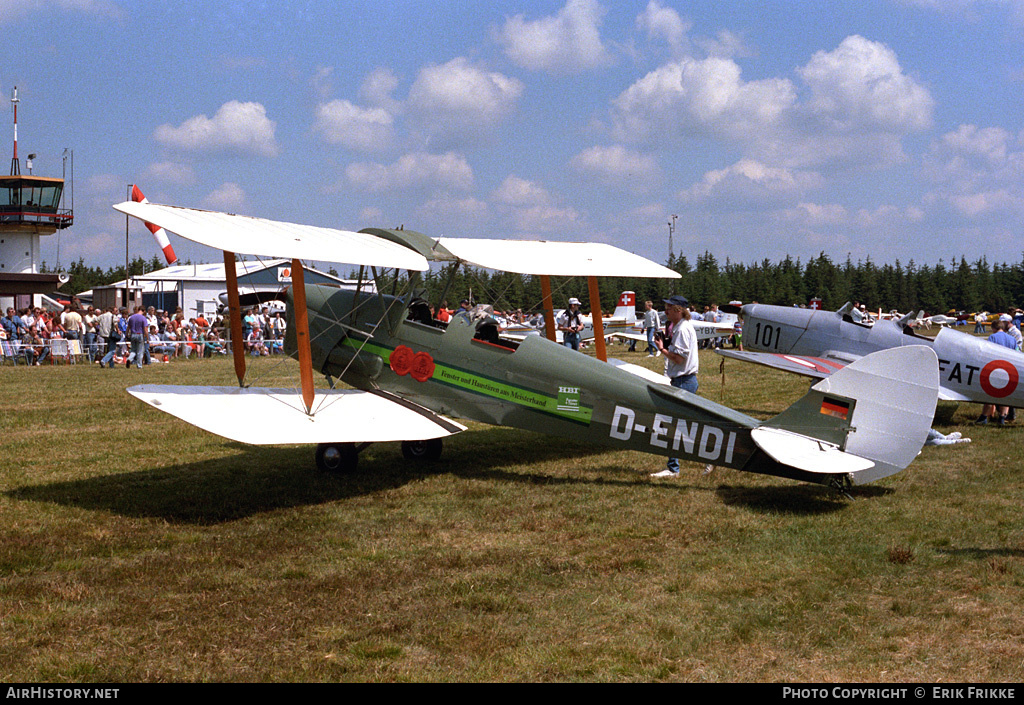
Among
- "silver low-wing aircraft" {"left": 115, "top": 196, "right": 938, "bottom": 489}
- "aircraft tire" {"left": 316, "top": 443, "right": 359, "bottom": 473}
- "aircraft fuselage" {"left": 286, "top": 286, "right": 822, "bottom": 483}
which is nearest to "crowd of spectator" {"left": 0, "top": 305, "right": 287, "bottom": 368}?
"aircraft fuselage" {"left": 286, "top": 286, "right": 822, "bottom": 483}

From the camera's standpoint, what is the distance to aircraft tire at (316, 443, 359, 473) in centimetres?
802

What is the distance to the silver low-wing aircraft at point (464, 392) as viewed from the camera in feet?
20.8

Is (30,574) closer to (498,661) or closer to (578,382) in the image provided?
(498,661)

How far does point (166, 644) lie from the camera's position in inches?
158

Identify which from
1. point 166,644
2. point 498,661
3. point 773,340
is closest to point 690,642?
point 498,661

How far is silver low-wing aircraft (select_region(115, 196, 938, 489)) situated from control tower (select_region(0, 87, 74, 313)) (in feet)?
123

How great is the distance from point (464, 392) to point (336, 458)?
1.41 metres

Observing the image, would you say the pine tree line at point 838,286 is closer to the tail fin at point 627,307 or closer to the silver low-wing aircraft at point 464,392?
the tail fin at point 627,307

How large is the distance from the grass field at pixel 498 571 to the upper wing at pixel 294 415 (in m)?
0.58

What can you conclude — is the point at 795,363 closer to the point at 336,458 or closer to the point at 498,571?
the point at 336,458

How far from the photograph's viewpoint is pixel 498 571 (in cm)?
518
